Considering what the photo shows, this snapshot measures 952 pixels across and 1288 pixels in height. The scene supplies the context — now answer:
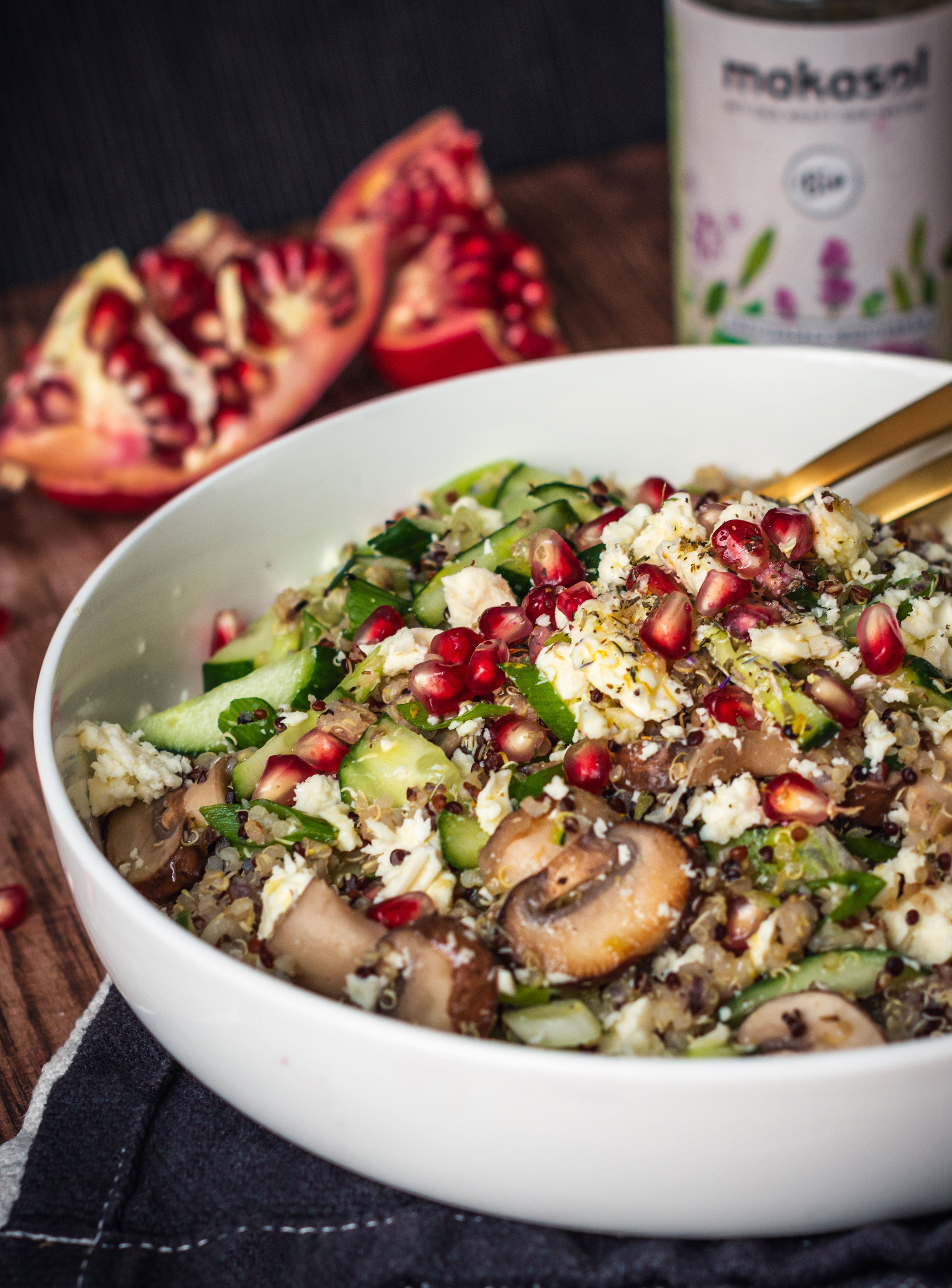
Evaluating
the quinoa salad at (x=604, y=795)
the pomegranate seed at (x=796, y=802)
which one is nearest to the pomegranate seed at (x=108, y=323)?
the quinoa salad at (x=604, y=795)

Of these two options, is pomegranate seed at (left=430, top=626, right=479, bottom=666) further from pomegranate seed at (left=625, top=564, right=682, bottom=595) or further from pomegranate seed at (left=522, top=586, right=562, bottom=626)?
pomegranate seed at (left=625, top=564, right=682, bottom=595)

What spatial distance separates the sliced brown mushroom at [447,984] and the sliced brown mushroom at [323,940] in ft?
0.28

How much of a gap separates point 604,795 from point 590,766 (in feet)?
0.22

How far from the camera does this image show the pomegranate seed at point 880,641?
194cm

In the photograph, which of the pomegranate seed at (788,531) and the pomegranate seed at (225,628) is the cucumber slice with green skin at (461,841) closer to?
the pomegranate seed at (788,531)

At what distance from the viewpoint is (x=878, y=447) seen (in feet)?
8.75

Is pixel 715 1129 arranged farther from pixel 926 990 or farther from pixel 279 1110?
pixel 279 1110

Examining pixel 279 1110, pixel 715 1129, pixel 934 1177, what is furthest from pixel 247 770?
pixel 934 1177

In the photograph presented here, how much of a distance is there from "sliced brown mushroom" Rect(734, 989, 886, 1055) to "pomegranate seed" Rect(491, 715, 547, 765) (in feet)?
1.69

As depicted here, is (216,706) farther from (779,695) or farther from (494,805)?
(779,695)

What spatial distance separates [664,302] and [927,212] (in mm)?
1128

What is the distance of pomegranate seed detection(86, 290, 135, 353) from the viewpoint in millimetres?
3697

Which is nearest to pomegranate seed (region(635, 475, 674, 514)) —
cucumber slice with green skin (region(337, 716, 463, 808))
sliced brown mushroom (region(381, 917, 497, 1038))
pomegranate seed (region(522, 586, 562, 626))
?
pomegranate seed (region(522, 586, 562, 626))

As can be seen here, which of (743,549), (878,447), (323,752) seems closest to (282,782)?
(323,752)
